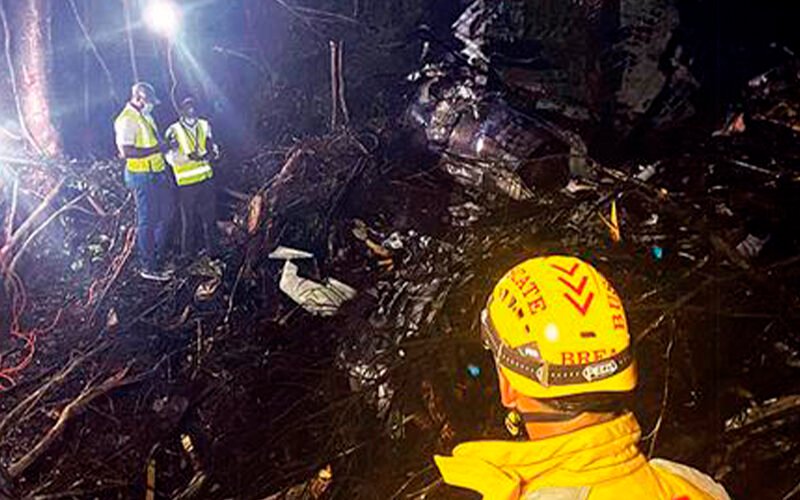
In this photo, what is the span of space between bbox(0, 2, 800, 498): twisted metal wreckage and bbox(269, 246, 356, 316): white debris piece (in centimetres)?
2

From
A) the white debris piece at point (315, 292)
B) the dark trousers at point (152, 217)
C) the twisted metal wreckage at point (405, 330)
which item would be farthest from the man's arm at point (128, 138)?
the white debris piece at point (315, 292)

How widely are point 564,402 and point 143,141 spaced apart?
6740 mm

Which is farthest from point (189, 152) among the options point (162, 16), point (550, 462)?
point (550, 462)

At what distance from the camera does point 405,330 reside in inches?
169

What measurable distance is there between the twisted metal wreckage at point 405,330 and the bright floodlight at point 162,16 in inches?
206

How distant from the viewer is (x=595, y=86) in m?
7.54

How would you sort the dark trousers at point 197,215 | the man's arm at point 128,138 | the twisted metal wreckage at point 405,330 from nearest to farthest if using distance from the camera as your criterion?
the twisted metal wreckage at point 405,330, the man's arm at point 128,138, the dark trousers at point 197,215

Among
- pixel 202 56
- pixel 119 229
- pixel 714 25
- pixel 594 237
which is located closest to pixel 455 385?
pixel 594 237

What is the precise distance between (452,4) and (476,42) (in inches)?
88.3

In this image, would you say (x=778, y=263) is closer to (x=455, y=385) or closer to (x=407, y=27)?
(x=455, y=385)

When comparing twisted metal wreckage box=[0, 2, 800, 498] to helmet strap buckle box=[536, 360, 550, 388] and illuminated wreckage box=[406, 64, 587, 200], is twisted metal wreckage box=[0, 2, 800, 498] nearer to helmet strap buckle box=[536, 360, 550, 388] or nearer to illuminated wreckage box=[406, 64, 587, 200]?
illuminated wreckage box=[406, 64, 587, 200]

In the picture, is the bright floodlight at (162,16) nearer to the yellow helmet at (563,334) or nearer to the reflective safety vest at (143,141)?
the reflective safety vest at (143,141)

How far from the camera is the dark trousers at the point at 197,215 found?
26.1 feet

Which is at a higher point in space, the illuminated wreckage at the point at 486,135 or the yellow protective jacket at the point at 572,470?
the yellow protective jacket at the point at 572,470
